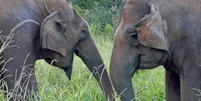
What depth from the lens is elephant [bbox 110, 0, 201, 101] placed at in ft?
8.96

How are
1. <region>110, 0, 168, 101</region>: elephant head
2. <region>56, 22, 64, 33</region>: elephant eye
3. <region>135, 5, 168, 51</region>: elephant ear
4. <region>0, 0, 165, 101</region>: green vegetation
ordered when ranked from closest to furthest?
<region>135, 5, 168, 51</region>: elephant ear, <region>110, 0, 168, 101</region>: elephant head, <region>0, 0, 165, 101</region>: green vegetation, <region>56, 22, 64, 33</region>: elephant eye

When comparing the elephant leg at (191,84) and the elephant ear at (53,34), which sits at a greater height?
the elephant ear at (53,34)

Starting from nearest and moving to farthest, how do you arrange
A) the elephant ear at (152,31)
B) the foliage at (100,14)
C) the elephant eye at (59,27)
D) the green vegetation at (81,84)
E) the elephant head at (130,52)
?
the elephant ear at (152,31) < the elephant head at (130,52) < the green vegetation at (81,84) < the elephant eye at (59,27) < the foliage at (100,14)

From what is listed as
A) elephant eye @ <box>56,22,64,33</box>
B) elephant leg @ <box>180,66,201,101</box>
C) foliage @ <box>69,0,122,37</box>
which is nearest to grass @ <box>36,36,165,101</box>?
elephant eye @ <box>56,22,64,33</box>

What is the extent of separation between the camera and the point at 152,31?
2734mm

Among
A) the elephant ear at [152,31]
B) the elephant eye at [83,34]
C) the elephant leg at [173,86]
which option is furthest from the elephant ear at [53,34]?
the elephant leg at [173,86]

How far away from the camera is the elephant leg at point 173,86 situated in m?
3.31

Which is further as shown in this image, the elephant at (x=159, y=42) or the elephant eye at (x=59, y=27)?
the elephant eye at (x=59, y=27)

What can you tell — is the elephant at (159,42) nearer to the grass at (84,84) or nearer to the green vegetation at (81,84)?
the green vegetation at (81,84)

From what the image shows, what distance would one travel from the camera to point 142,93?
3.88 m

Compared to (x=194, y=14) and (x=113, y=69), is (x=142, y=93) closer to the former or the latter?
(x=113, y=69)

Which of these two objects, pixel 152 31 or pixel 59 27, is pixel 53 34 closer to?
pixel 59 27

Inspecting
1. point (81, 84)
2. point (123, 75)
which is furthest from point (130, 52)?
point (81, 84)

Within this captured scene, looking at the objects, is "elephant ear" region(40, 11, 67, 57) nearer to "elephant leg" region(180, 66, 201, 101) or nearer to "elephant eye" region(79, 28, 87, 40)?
"elephant eye" region(79, 28, 87, 40)
